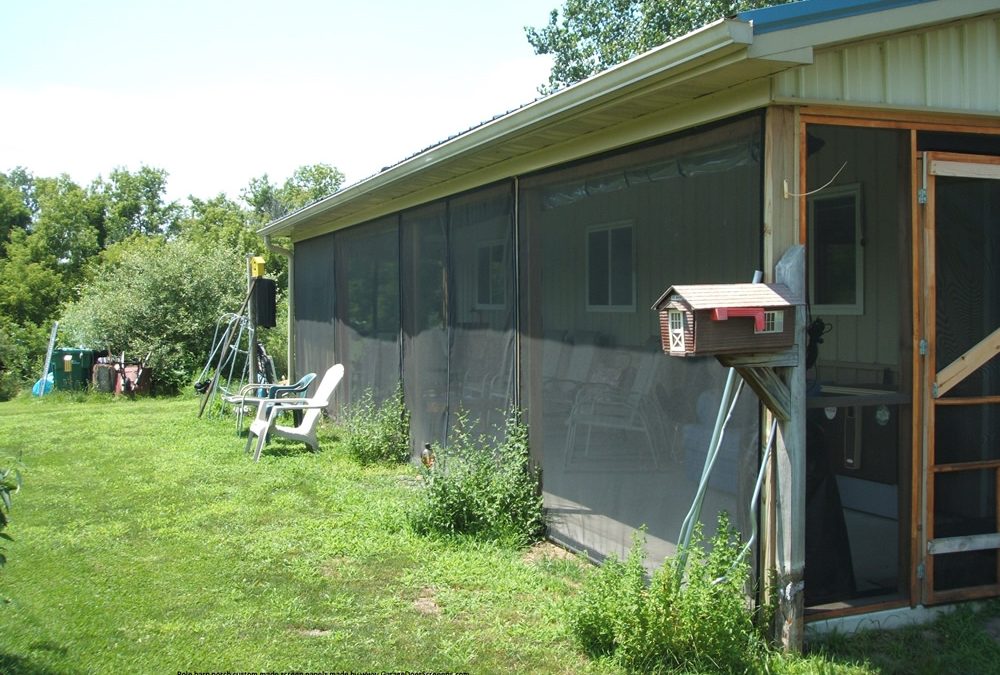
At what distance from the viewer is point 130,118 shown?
20.8m

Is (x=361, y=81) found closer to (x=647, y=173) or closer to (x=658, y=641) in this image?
(x=647, y=173)

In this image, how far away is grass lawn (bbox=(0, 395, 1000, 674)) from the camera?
12.2ft

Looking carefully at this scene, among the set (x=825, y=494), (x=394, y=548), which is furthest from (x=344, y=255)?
(x=825, y=494)

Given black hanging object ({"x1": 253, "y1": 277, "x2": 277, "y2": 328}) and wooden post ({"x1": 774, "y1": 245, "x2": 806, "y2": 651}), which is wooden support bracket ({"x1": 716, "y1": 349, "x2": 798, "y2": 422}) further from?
black hanging object ({"x1": 253, "y1": 277, "x2": 277, "y2": 328})

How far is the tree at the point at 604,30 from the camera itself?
19984 mm

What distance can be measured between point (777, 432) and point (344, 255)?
707cm

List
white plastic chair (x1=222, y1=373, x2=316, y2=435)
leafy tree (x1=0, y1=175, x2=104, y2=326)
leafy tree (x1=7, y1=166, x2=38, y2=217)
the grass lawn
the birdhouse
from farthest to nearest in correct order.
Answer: leafy tree (x1=7, y1=166, x2=38, y2=217), leafy tree (x1=0, y1=175, x2=104, y2=326), white plastic chair (x1=222, y1=373, x2=316, y2=435), the grass lawn, the birdhouse

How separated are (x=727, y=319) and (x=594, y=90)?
1.45m

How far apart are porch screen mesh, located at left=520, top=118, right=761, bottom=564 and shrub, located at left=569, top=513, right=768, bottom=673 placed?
33 cm

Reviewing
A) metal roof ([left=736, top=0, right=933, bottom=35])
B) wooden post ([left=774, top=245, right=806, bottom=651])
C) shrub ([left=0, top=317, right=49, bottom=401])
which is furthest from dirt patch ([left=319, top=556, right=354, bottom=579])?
shrub ([left=0, top=317, right=49, bottom=401])

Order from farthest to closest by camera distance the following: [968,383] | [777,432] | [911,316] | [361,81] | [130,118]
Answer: [130,118] < [361,81] < [968,383] < [911,316] < [777,432]

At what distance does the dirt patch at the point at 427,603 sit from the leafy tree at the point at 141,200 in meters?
39.8

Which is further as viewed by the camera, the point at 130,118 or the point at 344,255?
the point at 130,118

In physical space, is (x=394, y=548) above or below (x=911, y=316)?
below
